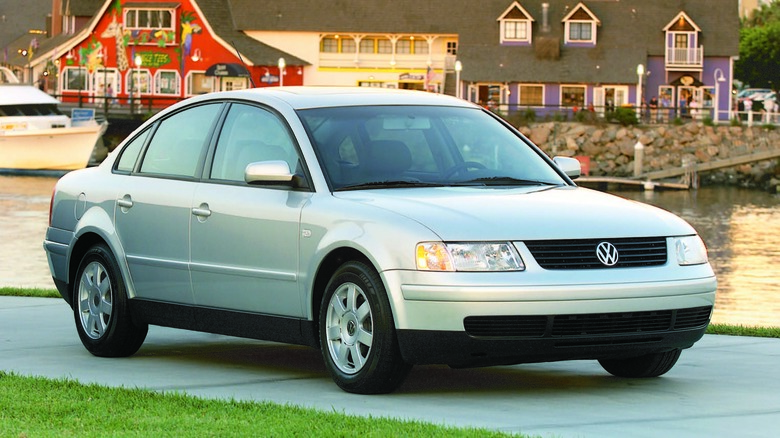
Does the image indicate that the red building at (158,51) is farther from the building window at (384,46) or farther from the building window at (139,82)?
the building window at (384,46)

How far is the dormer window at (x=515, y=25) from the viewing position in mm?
88375

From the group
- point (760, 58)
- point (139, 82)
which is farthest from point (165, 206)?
point (760, 58)

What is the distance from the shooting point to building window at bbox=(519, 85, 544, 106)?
87.1 m

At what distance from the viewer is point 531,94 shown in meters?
87.4

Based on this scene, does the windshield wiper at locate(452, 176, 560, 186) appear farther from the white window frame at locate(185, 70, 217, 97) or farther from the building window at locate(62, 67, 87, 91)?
the building window at locate(62, 67, 87, 91)

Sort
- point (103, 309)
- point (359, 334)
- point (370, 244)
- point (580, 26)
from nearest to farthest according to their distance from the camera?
1. point (370, 244)
2. point (359, 334)
3. point (103, 309)
4. point (580, 26)

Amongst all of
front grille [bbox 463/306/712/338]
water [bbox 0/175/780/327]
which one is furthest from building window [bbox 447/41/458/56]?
front grille [bbox 463/306/712/338]

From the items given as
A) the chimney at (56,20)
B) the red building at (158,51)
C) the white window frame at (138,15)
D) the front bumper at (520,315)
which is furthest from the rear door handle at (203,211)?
the chimney at (56,20)

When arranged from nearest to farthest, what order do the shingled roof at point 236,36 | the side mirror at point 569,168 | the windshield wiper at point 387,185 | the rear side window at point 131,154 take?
the windshield wiper at point 387,185 < the side mirror at point 569,168 < the rear side window at point 131,154 < the shingled roof at point 236,36

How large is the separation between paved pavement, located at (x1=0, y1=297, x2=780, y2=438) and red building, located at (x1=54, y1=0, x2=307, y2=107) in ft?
259

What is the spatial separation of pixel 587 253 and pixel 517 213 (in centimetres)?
40

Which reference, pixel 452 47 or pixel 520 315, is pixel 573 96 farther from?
pixel 520 315

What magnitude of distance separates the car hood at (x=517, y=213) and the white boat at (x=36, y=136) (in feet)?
195

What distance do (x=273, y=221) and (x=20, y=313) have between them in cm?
408
